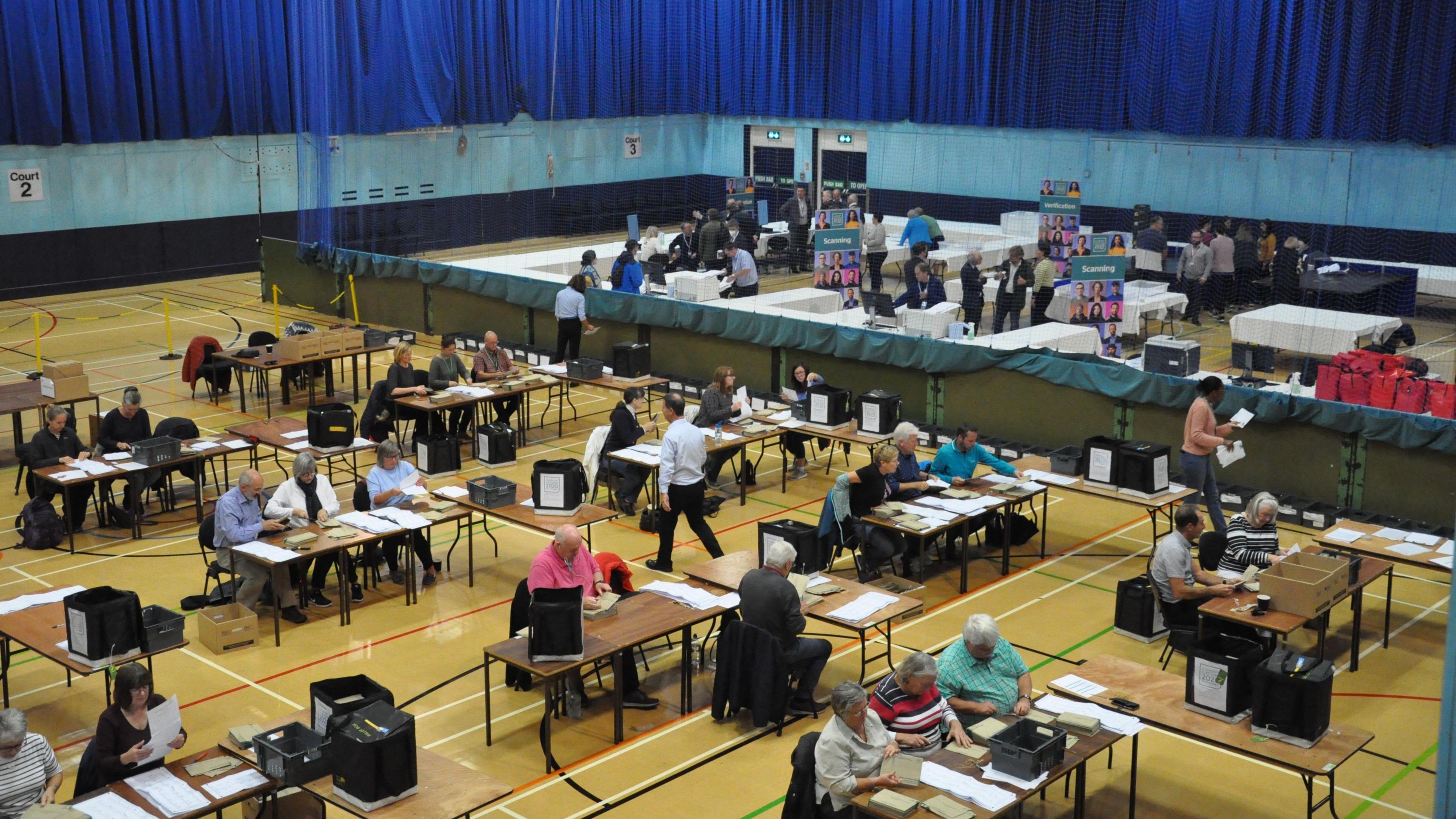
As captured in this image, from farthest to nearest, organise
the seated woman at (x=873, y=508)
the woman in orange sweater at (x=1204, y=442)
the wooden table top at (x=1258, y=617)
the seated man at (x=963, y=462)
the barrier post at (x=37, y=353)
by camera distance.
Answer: the barrier post at (x=37, y=353)
the seated man at (x=963, y=462)
the woman in orange sweater at (x=1204, y=442)
the seated woman at (x=873, y=508)
the wooden table top at (x=1258, y=617)

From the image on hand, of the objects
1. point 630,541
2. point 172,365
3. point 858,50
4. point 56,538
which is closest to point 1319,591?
point 630,541

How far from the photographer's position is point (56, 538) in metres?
13.4

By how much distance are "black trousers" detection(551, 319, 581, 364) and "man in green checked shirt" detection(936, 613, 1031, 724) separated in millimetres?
11949

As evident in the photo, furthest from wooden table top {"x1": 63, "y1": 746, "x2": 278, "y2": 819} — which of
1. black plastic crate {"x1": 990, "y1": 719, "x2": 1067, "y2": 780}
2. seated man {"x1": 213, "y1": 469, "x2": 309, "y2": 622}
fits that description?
black plastic crate {"x1": 990, "y1": 719, "x2": 1067, "y2": 780}

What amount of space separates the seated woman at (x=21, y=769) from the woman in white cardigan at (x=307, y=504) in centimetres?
414

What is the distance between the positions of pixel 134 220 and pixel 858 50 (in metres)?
16.3

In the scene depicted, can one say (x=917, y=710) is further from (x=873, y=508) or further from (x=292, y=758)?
(x=873, y=508)

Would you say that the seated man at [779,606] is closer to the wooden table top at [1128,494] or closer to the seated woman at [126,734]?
the seated woman at [126,734]

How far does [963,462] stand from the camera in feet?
42.4

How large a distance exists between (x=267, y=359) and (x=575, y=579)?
9790 millimetres

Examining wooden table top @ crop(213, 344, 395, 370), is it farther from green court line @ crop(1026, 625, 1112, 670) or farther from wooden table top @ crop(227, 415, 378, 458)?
green court line @ crop(1026, 625, 1112, 670)

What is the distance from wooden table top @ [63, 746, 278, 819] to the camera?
7.03 metres

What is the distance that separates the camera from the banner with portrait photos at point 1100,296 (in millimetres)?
18516

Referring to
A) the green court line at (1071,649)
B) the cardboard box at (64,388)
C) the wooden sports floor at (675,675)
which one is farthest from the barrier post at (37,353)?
the green court line at (1071,649)
